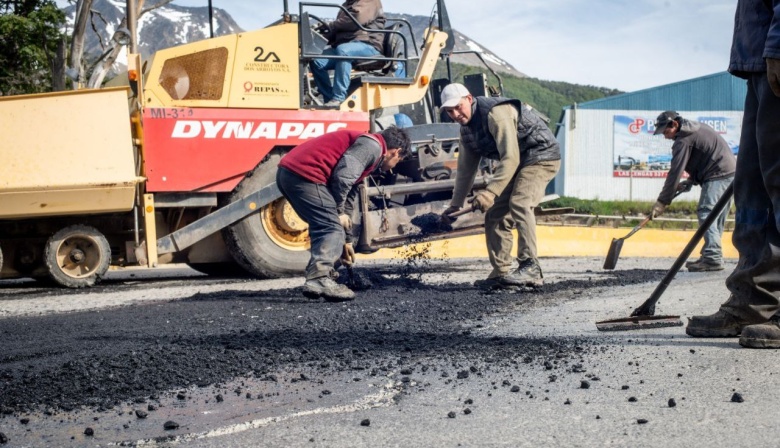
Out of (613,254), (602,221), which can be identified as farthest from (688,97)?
(613,254)

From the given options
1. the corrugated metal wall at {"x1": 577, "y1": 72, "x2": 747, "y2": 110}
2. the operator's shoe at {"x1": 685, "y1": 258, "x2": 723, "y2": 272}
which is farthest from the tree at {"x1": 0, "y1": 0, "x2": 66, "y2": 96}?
the corrugated metal wall at {"x1": 577, "y1": 72, "x2": 747, "y2": 110}

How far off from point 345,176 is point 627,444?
4136 mm

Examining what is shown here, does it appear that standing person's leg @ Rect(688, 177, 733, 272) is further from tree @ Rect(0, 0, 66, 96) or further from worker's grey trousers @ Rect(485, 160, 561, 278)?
tree @ Rect(0, 0, 66, 96)

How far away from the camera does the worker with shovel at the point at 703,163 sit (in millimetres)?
9297

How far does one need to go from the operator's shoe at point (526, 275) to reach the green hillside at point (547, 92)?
37890mm

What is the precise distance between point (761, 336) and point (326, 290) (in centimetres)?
348

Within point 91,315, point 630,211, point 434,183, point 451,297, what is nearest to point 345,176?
point 451,297

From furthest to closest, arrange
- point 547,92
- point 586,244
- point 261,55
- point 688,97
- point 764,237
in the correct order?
1. point 547,92
2. point 688,97
3. point 586,244
4. point 261,55
5. point 764,237

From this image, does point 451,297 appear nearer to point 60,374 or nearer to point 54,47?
point 60,374

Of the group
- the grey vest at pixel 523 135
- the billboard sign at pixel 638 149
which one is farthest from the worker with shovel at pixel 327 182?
the billboard sign at pixel 638 149

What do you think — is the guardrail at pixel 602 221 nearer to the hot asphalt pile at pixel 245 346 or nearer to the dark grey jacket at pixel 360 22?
the dark grey jacket at pixel 360 22

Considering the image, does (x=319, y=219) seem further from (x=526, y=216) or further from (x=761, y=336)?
(x=761, y=336)

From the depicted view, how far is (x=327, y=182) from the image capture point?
273 inches

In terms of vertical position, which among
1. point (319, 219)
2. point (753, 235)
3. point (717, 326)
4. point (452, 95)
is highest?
point (452, 95)
